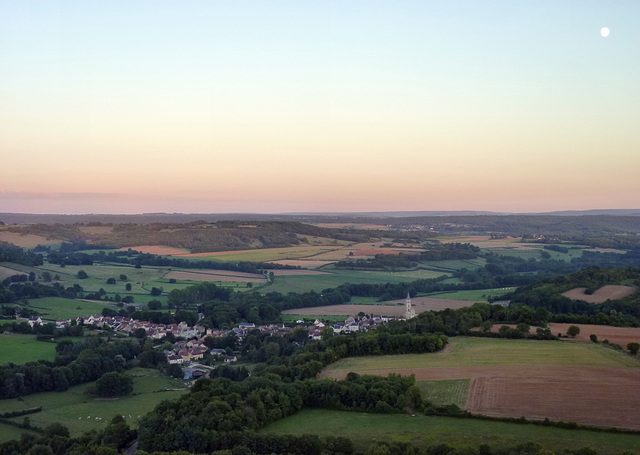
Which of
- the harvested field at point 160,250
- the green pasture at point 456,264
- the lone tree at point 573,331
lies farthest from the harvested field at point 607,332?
the harvested field at point 160,250

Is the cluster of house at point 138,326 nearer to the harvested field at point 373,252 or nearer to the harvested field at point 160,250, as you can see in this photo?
the harvested field at point 160,250

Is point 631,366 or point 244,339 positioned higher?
point 631,366

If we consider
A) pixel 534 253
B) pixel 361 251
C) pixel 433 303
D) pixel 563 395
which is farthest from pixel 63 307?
pixel 534 253

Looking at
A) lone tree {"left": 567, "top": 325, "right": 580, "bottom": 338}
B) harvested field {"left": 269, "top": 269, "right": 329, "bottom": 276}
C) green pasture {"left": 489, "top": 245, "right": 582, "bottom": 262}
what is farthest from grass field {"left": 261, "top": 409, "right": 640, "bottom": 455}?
green pasture {"left": 489, "top": 245, "right": 582, "bottom": 262}

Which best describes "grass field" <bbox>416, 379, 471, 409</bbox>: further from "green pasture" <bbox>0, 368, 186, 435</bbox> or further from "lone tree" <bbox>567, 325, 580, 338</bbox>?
"green pasture" <bbox>0, 368, 186, 435</bbox>

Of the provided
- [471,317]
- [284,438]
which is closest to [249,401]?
[284,438]

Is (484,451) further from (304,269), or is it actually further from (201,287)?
(304,269)
